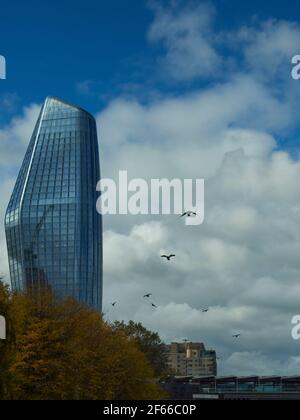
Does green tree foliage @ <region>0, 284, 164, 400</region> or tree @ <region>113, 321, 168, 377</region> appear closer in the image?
green tree foliage @ <region>0, 284, 164, 400</region>

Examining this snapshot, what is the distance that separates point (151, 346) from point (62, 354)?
7253 centimetres

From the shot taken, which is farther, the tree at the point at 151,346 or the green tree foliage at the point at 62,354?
the tree at the point at 151,346

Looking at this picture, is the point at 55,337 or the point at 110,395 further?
the point at 110,395

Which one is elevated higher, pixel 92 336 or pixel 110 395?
pixel 92 336

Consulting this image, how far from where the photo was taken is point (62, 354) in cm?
7356

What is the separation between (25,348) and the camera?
70.8 meters

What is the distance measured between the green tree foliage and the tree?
156ft

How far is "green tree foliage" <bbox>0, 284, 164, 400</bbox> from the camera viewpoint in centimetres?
6962

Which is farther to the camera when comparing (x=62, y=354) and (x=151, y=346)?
(x=151, y=346)

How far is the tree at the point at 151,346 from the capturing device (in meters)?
140

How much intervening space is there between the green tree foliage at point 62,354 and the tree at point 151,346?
47.4m
